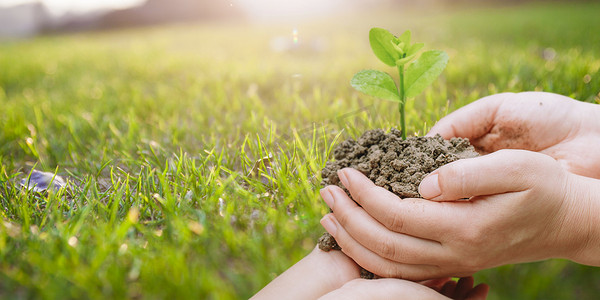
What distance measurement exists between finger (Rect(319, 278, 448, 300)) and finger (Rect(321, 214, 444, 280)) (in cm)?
4

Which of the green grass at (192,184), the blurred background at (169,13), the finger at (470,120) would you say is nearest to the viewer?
the green grass at (192,184)

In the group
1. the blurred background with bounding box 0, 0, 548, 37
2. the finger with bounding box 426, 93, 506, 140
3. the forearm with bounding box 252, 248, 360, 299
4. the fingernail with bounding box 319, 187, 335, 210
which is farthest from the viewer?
the blurred background with bounding box 0, 0, 548, 37

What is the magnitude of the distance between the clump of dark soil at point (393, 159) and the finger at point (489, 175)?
102mm

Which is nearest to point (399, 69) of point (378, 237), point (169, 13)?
point (378, 237)

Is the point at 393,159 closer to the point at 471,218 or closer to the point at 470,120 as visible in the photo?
the point at 471,218

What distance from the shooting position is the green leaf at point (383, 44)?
1007mm

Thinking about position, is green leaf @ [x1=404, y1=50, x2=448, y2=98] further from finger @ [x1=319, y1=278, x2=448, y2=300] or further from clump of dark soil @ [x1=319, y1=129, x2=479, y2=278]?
finger @ [x1=319, y1=278, x2=448, y2=300]

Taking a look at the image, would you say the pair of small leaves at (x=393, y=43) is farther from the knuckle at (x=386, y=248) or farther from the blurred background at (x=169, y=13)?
the blurred background at (x=169, y=13)

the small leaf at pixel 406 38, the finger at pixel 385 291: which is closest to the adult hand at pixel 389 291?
the finger at pixel 385 291

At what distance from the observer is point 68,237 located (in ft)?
2.96

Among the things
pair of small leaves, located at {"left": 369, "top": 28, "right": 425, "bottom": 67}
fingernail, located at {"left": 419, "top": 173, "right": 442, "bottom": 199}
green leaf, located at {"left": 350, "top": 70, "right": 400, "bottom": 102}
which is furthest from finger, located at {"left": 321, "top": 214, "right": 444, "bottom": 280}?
pair of small leaves, located at {"left": 369, "top": 28, "right": 425, "bottom": 67}

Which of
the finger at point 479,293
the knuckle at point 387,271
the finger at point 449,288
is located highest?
the knuckle at point 387,271

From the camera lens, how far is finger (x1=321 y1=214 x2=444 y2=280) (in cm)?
100

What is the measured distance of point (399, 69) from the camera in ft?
3.34
